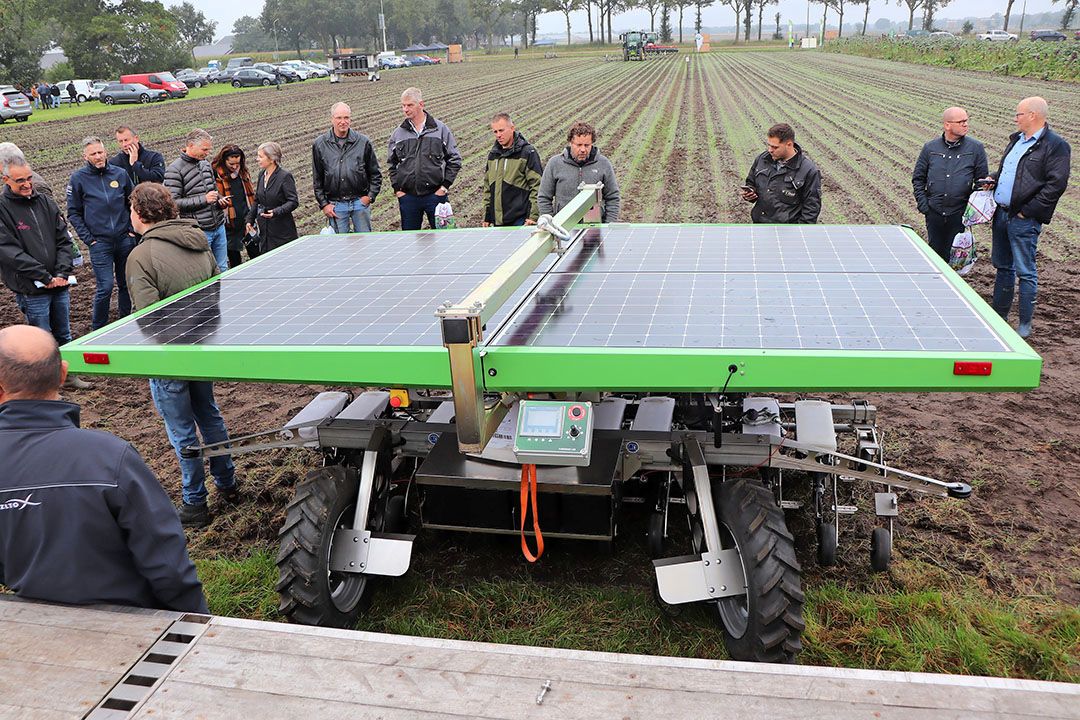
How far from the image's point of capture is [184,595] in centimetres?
311

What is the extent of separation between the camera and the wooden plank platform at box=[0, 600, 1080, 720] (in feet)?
7.67

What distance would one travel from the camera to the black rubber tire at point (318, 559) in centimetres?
417

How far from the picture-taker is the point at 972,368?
3254mm

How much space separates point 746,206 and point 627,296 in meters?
10.4

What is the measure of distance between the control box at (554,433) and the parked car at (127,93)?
152ft

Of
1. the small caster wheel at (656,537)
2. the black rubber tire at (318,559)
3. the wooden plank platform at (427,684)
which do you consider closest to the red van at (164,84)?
the black rubber tire at (318,559)

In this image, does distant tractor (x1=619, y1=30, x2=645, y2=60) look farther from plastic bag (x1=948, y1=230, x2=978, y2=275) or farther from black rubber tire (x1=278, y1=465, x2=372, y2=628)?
black rubber tire (x1=278, y1=465, x2=372, y2=628)

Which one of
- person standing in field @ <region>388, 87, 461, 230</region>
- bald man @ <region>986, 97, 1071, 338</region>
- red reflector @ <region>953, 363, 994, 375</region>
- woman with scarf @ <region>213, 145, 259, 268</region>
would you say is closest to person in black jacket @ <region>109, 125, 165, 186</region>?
woman with scarf @ <region>213, 145, 259, 268</region>

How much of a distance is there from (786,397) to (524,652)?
4.65 meters

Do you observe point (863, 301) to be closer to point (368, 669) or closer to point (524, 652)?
point (524, 652)

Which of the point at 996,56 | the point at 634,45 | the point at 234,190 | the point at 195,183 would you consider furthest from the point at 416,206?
the point at 634,45

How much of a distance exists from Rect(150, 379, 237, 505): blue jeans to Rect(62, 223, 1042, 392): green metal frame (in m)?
1.40

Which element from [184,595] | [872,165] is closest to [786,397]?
[184,595]

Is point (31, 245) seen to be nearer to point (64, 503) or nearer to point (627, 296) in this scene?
point (64, 503)
